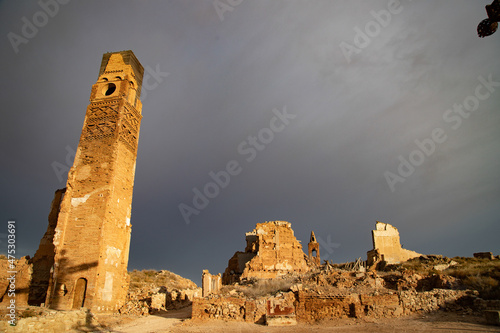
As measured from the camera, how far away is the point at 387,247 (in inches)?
1024

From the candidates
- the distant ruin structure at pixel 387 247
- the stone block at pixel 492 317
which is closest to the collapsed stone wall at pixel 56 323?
the stone block at pixel 492 317

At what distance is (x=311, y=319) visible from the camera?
12461mm

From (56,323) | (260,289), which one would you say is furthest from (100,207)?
(260,289)

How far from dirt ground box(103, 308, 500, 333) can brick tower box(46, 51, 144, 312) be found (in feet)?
8.67

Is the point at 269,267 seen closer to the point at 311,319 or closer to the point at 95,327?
the point at 311,319

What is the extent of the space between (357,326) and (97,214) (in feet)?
42.8

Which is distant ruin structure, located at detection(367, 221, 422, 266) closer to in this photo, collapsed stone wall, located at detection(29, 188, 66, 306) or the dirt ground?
the dirt ground

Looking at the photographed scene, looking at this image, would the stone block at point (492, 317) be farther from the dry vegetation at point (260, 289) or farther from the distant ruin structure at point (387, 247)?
the distant ruin structure at point (387, 247)

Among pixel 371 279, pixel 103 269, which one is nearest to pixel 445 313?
pixel 371 279

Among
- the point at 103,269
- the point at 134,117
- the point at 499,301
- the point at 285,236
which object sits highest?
the point at 134,117

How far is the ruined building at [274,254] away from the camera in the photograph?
20.2 m

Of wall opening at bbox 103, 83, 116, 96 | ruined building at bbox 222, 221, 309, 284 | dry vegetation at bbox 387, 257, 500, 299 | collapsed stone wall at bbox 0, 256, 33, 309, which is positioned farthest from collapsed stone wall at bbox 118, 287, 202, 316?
dry vegetation at bbox 387, 257, 500, 299

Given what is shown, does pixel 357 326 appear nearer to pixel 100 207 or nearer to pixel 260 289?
pixel 260 289

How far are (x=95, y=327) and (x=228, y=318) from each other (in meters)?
4.98
